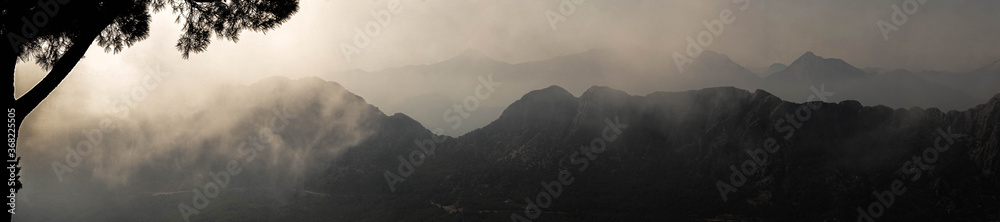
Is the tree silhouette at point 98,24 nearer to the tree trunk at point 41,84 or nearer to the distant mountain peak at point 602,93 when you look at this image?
the tree trunk at point 41,84

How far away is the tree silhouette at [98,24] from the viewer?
9.97 metres

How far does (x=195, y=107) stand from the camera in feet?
647

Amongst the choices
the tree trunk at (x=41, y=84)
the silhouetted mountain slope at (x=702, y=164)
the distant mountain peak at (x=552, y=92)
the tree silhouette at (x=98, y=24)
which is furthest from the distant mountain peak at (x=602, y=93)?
the tree trunk at (x=41, y=84)

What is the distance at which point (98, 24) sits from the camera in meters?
11.2

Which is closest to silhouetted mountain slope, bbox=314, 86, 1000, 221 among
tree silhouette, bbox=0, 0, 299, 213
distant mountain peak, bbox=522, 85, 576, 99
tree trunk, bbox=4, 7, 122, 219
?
distant mountain peak, bbox=522, 85, 576, 99

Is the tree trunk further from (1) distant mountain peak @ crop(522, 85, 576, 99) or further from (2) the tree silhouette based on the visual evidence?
(1) distant mountain peak @ crop(522, 85, 576, 99)

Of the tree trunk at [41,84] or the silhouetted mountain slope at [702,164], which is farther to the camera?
the silhouetted mountain slope at [702,164]

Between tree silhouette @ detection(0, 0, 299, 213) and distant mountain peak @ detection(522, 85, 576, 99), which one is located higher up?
distant mountain peak @ detection(522, 85, 576, 99)

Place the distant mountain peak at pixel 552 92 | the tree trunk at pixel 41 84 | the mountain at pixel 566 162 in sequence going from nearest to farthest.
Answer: the tree trunk at pixel 41 84
the mountain at pixel 566 162
the distant mountain peak at pixel 552 92

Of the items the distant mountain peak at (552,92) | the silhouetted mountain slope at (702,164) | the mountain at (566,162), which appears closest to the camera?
the silhouetted mountain slope at (702,164)

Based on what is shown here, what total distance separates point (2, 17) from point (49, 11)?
117 centimetres

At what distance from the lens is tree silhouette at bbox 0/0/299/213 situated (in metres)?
9.97

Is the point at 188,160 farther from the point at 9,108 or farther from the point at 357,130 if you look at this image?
the point at 9,108

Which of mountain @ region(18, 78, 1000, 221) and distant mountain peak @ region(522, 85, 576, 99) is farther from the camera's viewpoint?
distant mountain peak @ region(522, 85, 576, 99)
